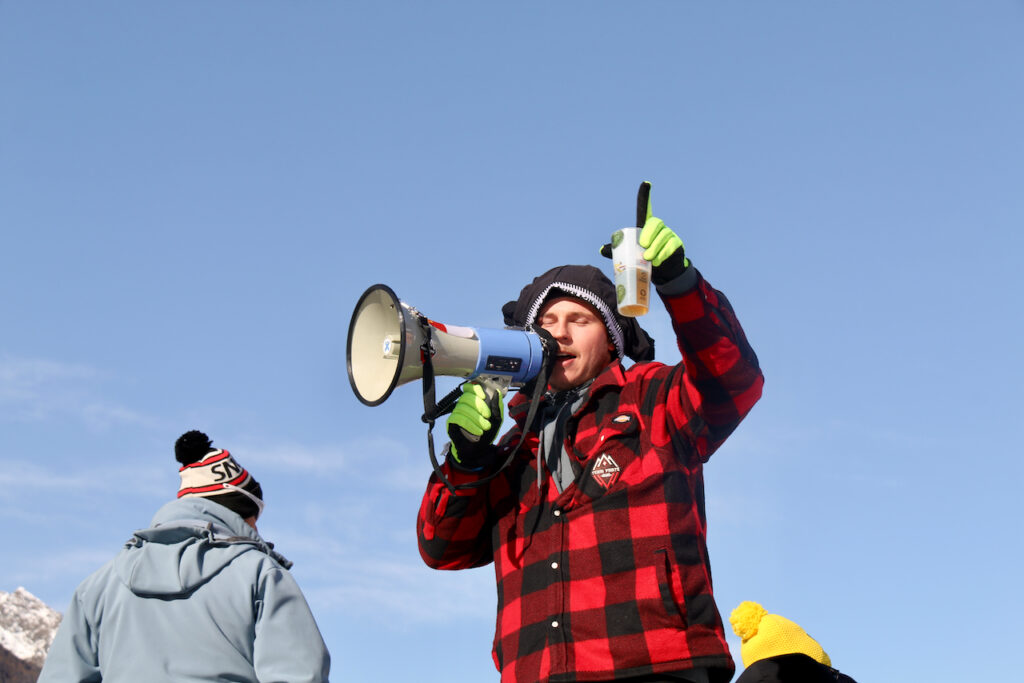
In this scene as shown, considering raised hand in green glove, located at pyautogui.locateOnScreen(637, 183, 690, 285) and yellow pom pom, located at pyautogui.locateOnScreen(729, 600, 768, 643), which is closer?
raised hand in green glove, located at pyautogui.locateOnScreen(637, 183, 690, 285)

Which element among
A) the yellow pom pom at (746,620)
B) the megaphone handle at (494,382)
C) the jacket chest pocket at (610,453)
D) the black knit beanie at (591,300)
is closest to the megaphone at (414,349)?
the megaphone handle at (494,382)

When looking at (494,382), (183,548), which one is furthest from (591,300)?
(183,548)

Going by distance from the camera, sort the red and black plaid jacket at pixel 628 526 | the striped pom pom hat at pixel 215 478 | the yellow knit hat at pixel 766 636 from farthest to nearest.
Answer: the yellow knit hat at pixel 766 636
the striped pom pom hat at pixel 215 478
the red and black plaid jacket at pixel 628 526

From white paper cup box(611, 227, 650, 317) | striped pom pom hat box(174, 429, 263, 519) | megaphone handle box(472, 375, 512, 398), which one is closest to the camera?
white paper cup box(611, 227, 650, 317)

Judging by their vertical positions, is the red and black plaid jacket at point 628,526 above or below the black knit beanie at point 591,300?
below

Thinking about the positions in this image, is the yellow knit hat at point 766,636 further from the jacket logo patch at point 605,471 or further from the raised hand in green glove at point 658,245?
the raised hand in green glove at point 658,245

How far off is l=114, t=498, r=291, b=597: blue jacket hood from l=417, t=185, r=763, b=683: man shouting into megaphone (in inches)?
31.6

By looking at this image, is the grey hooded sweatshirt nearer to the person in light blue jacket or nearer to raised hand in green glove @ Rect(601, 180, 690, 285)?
the person in light blue jacket

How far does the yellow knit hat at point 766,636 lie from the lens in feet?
19.1

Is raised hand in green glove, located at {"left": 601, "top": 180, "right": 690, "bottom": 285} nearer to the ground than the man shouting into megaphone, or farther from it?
farther from it

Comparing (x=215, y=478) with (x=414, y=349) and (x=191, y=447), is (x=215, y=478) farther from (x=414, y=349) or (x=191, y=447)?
(x=414, y=349)

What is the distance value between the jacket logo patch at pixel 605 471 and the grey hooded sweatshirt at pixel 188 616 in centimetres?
122

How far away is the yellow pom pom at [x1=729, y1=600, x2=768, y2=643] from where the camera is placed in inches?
234

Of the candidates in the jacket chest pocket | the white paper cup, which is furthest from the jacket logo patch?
the white paper cup
